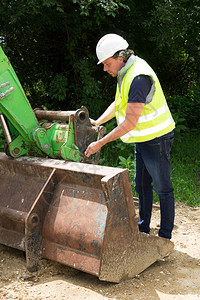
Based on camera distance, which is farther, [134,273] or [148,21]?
[148,21]

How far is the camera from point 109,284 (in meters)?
3.03

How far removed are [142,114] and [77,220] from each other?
104cm

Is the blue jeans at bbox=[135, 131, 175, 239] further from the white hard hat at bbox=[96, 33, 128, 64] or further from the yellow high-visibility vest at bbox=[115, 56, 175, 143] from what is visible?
the white hard hat at bbox=[96, 33, 128, 64]

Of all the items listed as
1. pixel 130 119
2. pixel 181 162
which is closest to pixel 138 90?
pixel 130 119

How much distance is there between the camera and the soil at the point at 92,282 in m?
2.89

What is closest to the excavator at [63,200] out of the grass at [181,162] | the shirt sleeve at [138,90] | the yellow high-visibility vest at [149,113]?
the yellow high-visibility vest at [149,113]

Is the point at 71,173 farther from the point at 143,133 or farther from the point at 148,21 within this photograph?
the point at 148,21

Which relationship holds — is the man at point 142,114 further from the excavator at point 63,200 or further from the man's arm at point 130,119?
the excavator at point 63,200

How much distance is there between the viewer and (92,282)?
3.08m

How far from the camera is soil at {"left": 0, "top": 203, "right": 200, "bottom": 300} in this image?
9.47 ft

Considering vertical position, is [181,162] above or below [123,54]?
below

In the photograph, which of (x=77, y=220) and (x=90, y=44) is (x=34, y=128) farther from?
(x=90, y=44)

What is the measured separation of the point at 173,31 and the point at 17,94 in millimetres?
4512

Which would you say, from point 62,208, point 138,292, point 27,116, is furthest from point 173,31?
point 138,292
